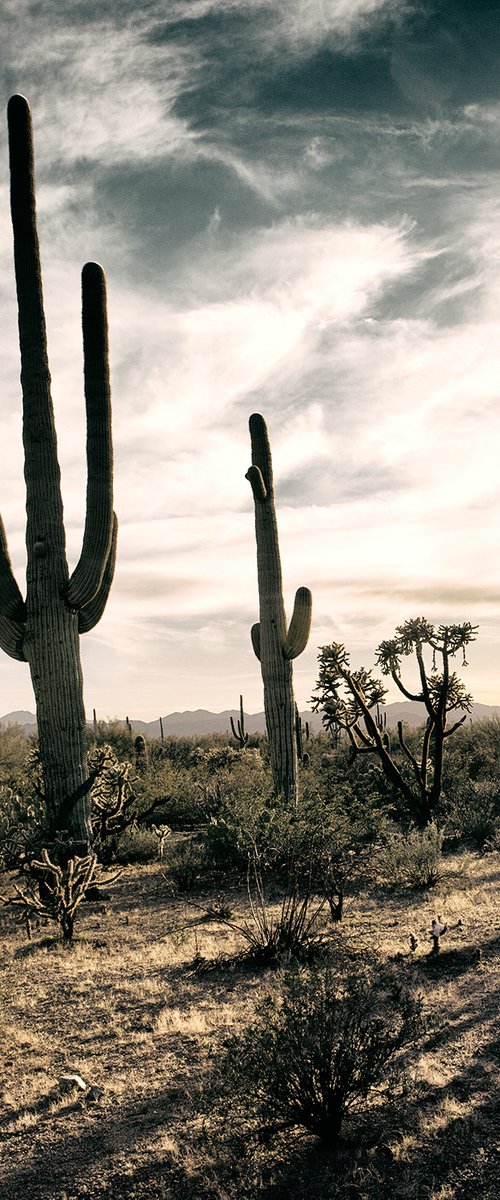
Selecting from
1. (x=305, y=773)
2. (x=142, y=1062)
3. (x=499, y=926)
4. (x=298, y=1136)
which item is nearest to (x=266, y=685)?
(x=305, y=773)

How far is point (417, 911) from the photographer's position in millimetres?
9609

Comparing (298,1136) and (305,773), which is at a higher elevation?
(305,773)

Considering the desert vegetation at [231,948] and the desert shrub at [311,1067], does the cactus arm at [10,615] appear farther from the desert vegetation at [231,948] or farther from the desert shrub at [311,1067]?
the desert shrub at [311,1067]

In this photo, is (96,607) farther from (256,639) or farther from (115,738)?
(115,738)

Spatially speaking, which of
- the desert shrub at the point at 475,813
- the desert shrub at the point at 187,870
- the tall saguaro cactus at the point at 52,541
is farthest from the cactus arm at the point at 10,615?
the desert shrub at the point at 475,813

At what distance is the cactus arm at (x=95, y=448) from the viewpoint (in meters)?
10.8

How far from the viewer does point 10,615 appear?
34.8 feet

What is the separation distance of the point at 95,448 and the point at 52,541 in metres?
1.49

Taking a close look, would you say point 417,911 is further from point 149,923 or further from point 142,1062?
point 142,1062

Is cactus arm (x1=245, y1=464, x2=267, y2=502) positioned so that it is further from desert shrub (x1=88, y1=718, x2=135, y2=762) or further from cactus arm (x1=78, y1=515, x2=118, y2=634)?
desert shrub (x1=88, y1=718, x2=135, y2=762)

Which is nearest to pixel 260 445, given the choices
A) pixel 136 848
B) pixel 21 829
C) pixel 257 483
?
pixel 257 483

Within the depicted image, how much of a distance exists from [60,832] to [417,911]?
456 centimetres

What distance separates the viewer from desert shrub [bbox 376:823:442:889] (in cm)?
1084

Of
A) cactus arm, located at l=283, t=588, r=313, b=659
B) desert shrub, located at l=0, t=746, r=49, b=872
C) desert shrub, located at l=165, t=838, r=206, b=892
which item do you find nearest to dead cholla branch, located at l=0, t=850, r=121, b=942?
desert shrub, located at l=0, t=746, r=49, b=872
